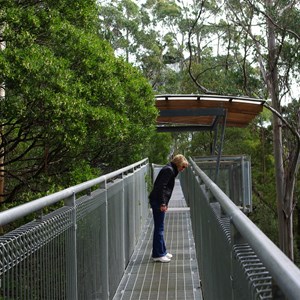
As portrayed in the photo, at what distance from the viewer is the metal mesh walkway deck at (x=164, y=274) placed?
22.0 ft

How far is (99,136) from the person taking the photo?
404 inches

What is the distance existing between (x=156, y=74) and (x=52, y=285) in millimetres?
40545

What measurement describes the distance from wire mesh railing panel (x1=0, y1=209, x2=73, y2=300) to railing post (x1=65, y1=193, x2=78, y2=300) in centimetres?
7

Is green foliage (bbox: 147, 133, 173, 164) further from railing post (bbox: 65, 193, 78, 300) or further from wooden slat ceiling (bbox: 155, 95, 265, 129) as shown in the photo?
railing post (bbox: 65, 193, 78, 300)

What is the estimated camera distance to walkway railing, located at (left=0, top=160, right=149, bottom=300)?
8.14 feet

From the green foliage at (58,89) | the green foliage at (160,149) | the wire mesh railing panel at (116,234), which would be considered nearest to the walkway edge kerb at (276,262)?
the wire mesh railing panel at (116,234)

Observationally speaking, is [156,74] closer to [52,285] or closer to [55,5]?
[55,5]

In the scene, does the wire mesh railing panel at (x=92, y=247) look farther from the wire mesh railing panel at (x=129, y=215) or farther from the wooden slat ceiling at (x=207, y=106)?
the wooden slat ceiling at (x=207, y=106)

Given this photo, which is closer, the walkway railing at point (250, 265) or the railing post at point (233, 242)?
the walkway railing at point (250, 265)

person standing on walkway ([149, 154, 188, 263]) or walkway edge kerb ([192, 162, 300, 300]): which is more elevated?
walkway edge kerb ([192, 162, 300, 300])

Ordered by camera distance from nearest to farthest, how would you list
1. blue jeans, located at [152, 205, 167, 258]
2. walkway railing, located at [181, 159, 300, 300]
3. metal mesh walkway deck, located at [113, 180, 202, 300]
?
walkway railing, located at [181, 159, 300, 300] → metal mesh walkway deck, located at [113, 180, 202, 300] → blue jeans, located at [152, 205, 167, 258]

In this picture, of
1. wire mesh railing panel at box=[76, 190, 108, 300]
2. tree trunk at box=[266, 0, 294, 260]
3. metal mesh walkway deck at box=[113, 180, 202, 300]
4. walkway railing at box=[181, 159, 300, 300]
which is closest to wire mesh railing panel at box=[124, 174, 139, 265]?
metal mesh walkway deck at box=[113, 180, 202, 300]

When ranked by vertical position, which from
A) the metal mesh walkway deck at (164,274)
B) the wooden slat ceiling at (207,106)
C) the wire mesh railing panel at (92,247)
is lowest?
the metal mesh walkway deck at (164,274)

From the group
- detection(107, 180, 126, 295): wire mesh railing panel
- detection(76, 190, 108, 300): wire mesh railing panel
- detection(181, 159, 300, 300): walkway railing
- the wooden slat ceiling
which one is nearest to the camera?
detection(181, 159, 300, 300): walkway railing
